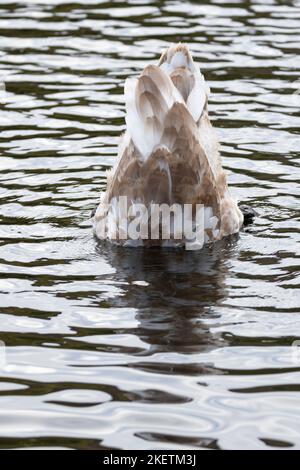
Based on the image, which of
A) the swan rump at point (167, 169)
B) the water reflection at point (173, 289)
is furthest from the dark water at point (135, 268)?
the swan rump at point (167, 169)

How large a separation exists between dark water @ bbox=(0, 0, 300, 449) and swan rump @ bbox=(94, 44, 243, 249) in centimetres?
19

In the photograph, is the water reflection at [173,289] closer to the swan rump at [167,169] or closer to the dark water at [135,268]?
the dark water at [135,268]

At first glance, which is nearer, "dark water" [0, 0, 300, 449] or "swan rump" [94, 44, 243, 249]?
"dark water" [0, 0, 300, 449]

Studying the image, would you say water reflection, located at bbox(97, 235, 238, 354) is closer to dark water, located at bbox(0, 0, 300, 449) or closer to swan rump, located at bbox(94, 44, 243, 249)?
dark water, located at bbox(0, 0, 300, 449)

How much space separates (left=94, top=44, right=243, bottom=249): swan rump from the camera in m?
9.41

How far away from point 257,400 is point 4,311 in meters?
2.13

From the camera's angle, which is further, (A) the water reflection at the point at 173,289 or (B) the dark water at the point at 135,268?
(A) the water reflection at the point at 173,289

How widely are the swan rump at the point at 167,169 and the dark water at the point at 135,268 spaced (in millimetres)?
192

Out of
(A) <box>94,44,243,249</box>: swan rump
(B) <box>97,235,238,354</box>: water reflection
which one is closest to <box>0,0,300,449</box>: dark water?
(B) <box>97,235,238,354</box>: water reflection

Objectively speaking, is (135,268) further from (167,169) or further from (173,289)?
(167,169)

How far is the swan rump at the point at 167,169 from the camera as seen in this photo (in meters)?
9.41

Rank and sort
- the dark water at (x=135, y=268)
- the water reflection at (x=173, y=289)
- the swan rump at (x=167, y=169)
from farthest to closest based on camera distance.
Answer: the swan rump at (x=167, y=169) → the water reflection at (x=173, y=289) → the dark water at (x=135, y=268)
